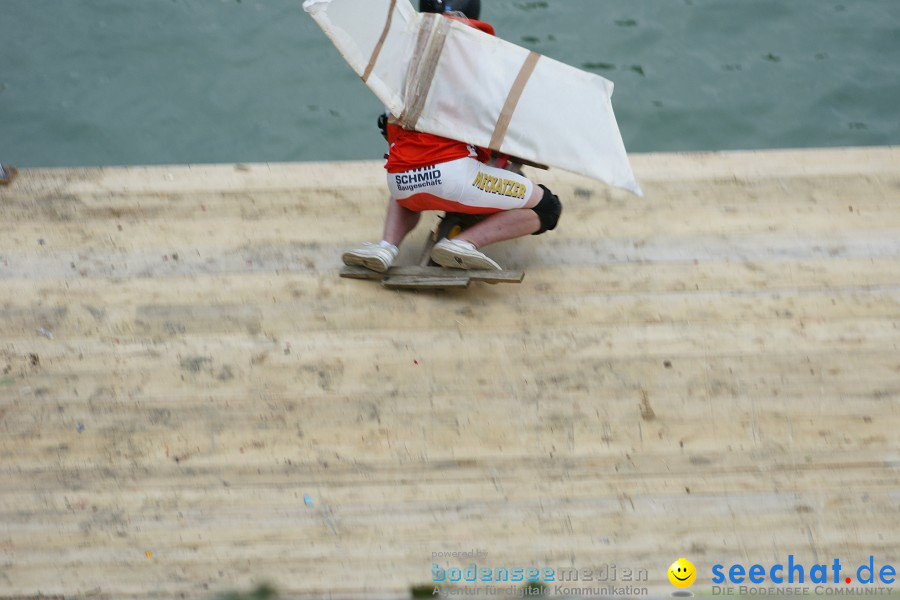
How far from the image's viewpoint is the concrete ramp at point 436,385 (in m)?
2.73

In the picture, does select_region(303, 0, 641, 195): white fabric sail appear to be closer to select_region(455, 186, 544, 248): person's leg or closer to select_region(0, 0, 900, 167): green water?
select_region(455, 186, 544, 248): person's leg

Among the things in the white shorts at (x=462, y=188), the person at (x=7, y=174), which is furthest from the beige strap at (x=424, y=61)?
the person at (x=7, y=174)

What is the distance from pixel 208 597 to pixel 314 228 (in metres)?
1.71

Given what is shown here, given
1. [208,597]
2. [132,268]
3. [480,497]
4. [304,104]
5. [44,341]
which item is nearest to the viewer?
[208,597]

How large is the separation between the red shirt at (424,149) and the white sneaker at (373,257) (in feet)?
0.98

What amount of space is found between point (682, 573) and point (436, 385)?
101 centimetres

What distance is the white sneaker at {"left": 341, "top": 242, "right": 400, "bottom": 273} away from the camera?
137 inches

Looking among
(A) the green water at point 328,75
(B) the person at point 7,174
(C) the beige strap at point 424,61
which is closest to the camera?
(C) the beige strap at point 424,61

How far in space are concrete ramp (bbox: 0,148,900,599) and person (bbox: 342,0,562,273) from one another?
17 cm

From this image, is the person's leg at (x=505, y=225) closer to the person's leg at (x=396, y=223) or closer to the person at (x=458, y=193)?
the person at (x=458, y=193)

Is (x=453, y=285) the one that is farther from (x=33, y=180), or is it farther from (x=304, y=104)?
(x=304, y=104)

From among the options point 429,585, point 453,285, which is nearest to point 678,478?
point 429,585

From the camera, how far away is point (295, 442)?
119 inches

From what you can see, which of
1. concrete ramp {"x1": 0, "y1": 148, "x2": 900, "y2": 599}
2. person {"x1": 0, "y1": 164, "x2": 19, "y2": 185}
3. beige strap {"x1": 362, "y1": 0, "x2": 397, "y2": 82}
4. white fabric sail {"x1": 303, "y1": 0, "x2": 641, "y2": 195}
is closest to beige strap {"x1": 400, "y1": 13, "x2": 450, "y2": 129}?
white fabric sail {"x1": 303, "y1": 0, "x2": 641, "y2": 195}
